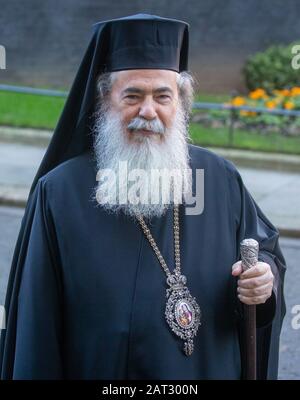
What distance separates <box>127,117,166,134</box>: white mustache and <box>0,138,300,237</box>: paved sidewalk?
19.0ft

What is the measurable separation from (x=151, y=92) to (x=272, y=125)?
9.32 metres

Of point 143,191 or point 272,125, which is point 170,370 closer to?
point 143,191

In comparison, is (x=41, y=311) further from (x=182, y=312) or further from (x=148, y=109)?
(x=148, y=109)

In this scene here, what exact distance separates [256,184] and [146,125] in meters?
7.31

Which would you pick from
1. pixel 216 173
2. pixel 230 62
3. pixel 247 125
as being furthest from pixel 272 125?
pixel 216 173

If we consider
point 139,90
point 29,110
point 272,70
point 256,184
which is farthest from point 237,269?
point 272,70

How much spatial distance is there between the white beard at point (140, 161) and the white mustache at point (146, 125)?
0.02 meters

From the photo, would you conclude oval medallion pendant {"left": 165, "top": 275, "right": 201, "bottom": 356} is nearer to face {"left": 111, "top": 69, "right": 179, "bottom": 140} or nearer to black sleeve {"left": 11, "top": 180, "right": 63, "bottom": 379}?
black sleeve {"left": 11, "top": 180, "right": 63, "bottom": 379}

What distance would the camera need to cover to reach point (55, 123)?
1182 cm

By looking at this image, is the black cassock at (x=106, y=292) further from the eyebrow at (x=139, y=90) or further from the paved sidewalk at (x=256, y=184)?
the paved sidewalk at (x=256, y=184)

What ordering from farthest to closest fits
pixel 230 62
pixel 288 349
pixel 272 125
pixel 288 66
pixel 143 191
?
pixel 230 62, pixel 288 66, pixel 272 125, pixel 288 349, pixel 143 191

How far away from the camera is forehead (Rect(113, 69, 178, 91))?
2592 mm

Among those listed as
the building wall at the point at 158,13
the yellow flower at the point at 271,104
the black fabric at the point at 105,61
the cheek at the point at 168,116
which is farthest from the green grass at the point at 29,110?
the cheek at the point at 168,116
